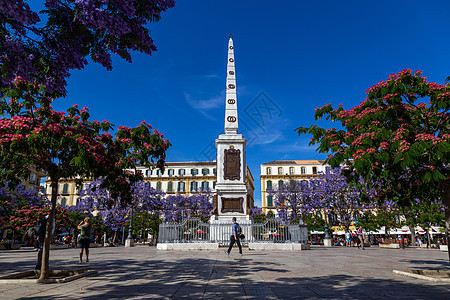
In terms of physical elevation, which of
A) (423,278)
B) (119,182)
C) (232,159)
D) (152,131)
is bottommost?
(423,278)

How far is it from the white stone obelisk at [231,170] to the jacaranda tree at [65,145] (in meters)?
13.4

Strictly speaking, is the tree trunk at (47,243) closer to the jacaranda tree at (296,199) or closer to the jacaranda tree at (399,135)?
the jacaranda tree at (399,135)

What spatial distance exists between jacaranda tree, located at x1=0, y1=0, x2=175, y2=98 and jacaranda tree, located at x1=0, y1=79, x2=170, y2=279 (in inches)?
99.4

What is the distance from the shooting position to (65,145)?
7551 mm

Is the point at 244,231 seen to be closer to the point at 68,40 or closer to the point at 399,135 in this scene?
the point at 399,135

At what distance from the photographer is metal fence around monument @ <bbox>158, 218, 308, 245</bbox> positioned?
2066cm

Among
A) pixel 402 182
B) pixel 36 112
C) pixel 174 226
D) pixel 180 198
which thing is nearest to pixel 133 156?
pixel 36 112

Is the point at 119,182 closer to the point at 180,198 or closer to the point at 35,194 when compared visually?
the point at 35,194

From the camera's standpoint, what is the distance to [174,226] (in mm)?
21281

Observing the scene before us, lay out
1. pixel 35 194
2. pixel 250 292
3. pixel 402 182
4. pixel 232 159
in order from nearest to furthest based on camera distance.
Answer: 1. pixel 250 292
2. pixel 402 182
3. pixel 232 159
4. pixel 35 194

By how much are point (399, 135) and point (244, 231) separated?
15724mm

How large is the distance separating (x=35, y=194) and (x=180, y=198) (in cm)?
2093

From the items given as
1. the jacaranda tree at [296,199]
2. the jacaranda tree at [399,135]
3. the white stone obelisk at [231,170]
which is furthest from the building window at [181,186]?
the jacaranda tree at [399,135]

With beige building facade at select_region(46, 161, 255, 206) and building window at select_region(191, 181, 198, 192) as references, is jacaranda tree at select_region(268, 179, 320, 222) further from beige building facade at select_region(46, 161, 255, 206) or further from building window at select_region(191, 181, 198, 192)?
building window at select_region(191, 181, 198, 192)
